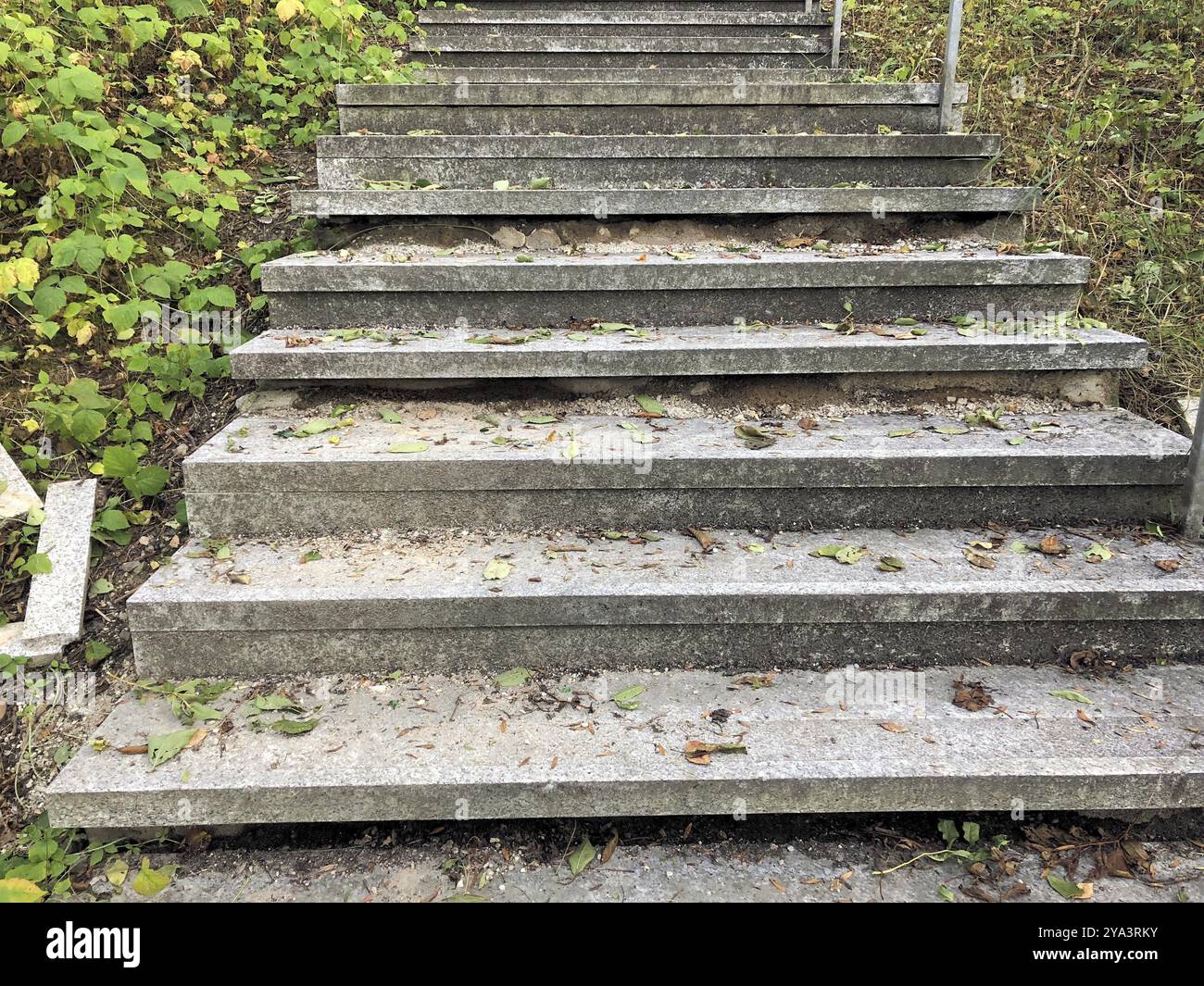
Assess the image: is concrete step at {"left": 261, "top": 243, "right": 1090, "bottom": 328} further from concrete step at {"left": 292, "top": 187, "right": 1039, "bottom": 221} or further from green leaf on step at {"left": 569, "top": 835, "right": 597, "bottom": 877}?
green leaf on step at {"left": 569, "top": 835, "right": 597, "bottom": 877}

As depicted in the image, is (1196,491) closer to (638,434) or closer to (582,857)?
(638,434)

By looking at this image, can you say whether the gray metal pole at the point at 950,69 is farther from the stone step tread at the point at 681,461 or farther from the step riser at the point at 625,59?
the stone step tread at the point at 681,461

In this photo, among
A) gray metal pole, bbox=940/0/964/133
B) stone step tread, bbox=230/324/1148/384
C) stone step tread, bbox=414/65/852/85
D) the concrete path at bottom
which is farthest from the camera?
stone step tread, bbox=414/65/852/85

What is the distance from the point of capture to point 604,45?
4.23m

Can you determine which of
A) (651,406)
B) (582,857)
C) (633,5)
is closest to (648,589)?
A: (582,857)

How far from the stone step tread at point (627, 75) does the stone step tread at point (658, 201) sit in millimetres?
1127

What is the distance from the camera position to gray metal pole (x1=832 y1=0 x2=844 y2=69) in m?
3.99

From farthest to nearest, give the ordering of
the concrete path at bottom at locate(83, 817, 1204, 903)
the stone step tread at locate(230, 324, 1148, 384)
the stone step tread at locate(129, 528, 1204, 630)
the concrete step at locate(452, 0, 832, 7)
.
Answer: the concrete step at locate(452, 0, 832, 7) → the stone step tread at locate(230, 324, 1148, 384) → the stone step tread at locate(129, 528, 1204, 630) → the concrete path at bottom at locate(83, 817, 1204, 903)

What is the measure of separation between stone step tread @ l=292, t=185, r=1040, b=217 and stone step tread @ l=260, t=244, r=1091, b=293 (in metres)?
0.34

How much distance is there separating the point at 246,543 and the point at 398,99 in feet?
7.69

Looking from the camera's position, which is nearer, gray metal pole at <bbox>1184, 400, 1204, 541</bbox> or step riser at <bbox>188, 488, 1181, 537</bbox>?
gray metal pole at <bbox>1184, 400, 1204, 541</bbox>

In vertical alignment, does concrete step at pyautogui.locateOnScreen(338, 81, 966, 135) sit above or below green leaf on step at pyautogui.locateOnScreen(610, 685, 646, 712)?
above

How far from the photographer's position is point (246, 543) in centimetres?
220

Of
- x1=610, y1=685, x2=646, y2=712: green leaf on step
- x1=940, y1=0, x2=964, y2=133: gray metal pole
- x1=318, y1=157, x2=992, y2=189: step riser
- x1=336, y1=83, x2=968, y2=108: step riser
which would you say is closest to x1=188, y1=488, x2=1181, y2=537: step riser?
x1=610, y1=685, x2=646, y2=712: green leaf on step
